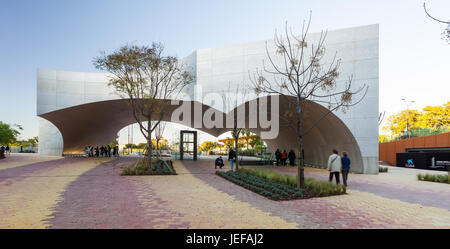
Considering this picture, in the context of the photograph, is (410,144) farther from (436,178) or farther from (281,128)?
(436,178)

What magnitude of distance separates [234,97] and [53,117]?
18.5 meters

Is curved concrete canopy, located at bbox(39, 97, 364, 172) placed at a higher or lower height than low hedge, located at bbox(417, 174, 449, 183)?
higher

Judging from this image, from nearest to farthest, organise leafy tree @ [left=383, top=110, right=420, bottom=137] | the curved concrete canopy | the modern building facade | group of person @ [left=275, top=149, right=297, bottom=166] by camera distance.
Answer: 1. the modern building facade
2. the curved concrete canopy
3. group of person @ [left=275, top=149, right=297, bottom=166]
4. leafy tree @ [left=383, top=110, right=420, bottom=137]

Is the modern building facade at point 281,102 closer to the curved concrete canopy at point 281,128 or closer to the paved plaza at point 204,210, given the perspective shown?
the curved concrete canopy at point 281,128

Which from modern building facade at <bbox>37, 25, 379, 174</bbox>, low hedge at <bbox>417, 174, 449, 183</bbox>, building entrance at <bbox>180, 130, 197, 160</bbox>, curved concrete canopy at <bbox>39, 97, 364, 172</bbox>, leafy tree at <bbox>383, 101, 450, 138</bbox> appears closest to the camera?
low hedge at <bbox>417, 174, 449, 183</bbox>

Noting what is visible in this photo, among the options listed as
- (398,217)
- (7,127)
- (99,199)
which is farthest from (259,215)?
(7,127)

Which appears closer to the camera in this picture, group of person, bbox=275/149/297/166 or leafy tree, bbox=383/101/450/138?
group of person, bbox=275/149/297/166

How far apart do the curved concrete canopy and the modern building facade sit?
0.26 feet

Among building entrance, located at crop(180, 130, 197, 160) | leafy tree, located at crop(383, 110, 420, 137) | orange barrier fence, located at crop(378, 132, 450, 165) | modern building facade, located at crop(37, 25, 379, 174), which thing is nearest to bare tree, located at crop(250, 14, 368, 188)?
modern building facade, located at crop(37, 25, 379, 174)

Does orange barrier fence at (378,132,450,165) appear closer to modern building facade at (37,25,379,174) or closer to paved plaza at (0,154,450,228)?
modern building facade at (37,25,379,174)

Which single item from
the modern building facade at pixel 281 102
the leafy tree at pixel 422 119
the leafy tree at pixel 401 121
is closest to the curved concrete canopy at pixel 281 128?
the modern building facade at pixel 281 102

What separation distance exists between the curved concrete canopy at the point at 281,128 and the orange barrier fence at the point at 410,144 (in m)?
12.6

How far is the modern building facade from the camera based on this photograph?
1712 centimetres

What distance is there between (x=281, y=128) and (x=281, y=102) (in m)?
7.78
